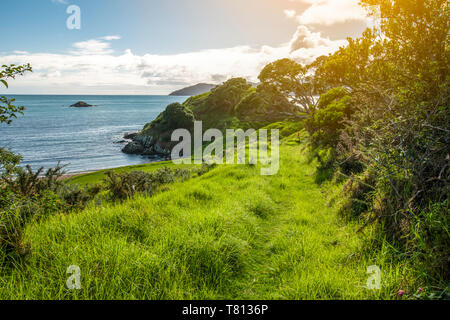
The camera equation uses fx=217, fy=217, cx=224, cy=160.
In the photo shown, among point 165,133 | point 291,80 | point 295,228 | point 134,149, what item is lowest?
point 134,149

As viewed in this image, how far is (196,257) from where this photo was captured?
12.8 ft

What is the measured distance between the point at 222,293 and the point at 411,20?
7.89m

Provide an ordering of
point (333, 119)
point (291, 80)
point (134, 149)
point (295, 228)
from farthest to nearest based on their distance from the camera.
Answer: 1. point (134, 149)
2. point (291, 80)
3. point (333, 119)
4. point (295, 228)

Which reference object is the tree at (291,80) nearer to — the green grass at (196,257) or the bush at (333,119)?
the bush at (333,119)

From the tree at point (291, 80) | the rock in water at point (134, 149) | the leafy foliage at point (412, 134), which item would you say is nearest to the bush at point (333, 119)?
the leafy foliage at point (412, 134)

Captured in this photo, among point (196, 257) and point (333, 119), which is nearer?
point (196, 257)

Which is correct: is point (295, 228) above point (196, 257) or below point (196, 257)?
below

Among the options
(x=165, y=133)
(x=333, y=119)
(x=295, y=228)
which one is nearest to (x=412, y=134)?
(x=295, y=228)

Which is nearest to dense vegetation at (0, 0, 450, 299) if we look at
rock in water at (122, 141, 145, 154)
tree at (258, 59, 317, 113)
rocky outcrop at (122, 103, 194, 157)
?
tree at (258, 59, 317, 113)

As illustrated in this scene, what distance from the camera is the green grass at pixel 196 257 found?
3.04 m

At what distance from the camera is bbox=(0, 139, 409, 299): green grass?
304 cm

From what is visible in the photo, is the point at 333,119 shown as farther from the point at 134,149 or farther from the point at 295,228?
the point at 134,149
